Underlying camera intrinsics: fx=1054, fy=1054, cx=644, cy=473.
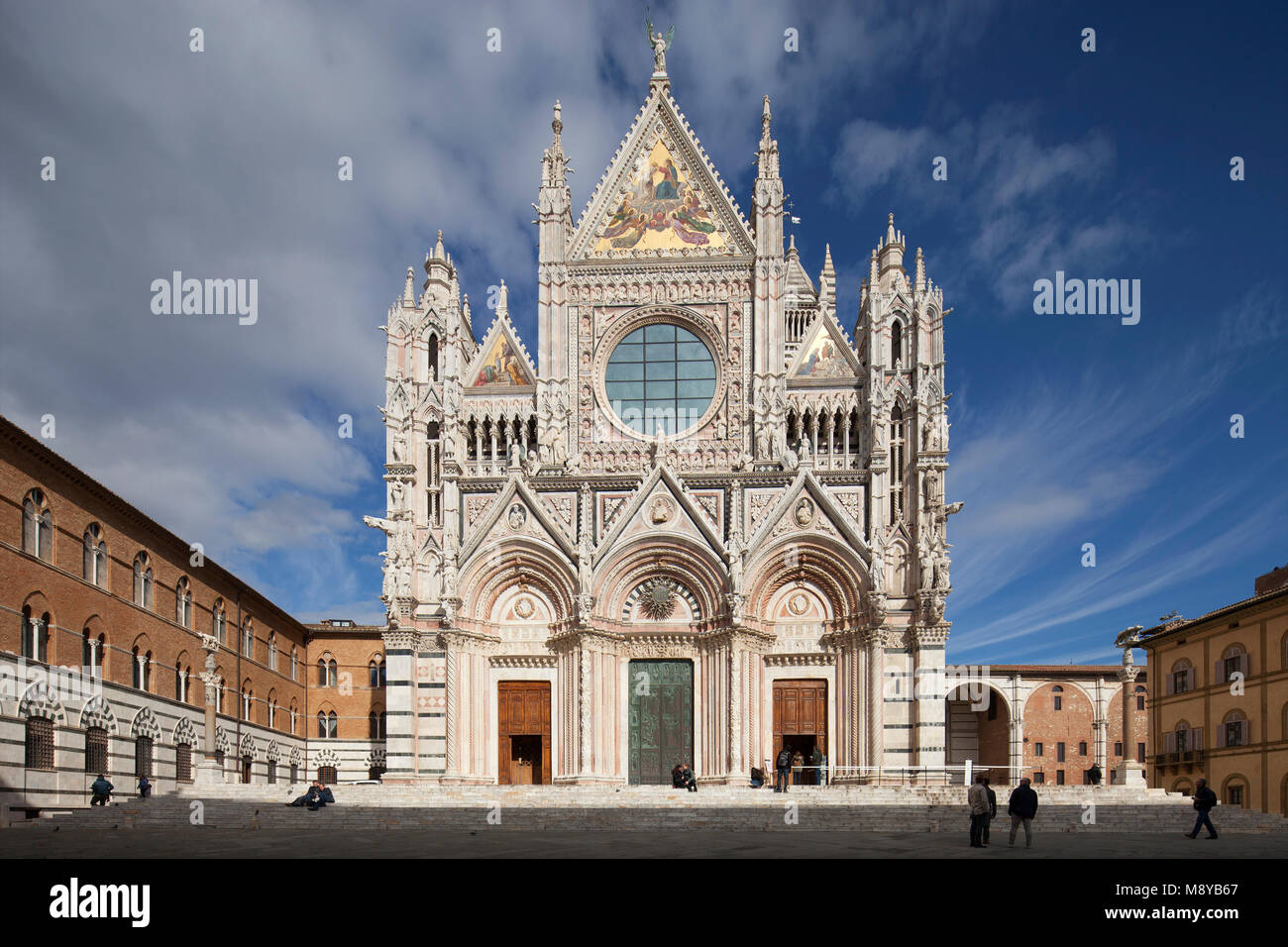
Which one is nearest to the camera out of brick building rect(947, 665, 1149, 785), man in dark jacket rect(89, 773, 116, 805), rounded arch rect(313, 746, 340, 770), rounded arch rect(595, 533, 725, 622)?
man in dark jacket rect(89, 773, 116, 805)

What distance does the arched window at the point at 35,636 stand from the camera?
28203 millimetres

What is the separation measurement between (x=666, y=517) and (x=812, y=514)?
5.00m

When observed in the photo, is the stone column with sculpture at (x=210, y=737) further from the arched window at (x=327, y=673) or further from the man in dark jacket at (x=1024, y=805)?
the man in dark jacket at (x=1024, y=805)

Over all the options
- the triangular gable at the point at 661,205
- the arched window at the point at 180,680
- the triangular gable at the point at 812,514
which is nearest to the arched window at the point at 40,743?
the arched window at the point at 180,680

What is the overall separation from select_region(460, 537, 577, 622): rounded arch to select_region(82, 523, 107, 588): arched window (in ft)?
36.6

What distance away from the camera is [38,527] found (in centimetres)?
2952

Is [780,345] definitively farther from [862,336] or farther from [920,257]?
[920,257]

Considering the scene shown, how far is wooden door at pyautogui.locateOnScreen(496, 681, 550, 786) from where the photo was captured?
36125mm

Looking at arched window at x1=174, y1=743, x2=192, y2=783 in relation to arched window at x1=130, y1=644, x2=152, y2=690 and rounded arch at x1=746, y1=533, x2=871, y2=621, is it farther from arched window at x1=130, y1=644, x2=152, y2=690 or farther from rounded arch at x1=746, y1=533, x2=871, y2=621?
rounded arch at x1=746, y1=533, x2=871, y2=621

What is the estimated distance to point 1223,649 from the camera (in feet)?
145

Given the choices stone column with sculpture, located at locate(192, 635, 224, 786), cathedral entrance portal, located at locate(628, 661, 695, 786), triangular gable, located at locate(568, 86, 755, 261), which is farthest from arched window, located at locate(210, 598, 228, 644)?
triangular gable, located at locate(568, 86, 755, 261)

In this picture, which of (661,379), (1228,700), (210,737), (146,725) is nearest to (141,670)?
(146,725)
